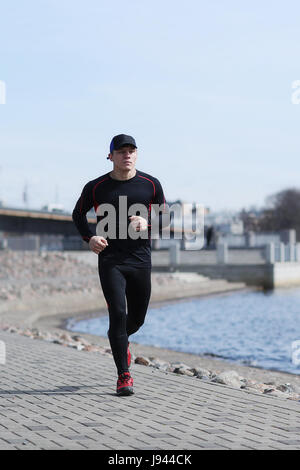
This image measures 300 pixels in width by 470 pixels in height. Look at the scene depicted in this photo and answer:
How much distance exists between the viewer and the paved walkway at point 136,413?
4801 mm

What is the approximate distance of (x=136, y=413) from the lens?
5770mm

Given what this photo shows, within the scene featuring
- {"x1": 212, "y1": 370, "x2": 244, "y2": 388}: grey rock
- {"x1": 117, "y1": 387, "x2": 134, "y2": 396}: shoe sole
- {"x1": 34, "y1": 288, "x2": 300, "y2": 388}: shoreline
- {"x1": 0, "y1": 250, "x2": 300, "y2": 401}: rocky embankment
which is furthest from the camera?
{"x1": 34, "y1": 288, "x2": 300, "y2": 388}: shoreline

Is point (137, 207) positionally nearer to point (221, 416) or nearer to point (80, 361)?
point (221, 416)

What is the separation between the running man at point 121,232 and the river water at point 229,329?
661 centimetres

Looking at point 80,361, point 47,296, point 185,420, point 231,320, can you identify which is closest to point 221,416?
point 185,420

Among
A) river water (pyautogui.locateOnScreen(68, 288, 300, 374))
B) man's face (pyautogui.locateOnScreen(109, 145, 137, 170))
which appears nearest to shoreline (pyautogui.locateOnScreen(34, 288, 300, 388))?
river water (pyautogui.locateOnScreen(68, 288, 300, 374))

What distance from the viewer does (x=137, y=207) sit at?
6.52m

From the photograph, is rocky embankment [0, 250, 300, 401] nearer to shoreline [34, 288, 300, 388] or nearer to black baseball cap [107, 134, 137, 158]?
shoreline [34, 288, 300, 388]

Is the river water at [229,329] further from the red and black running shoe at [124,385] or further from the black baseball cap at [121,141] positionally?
the black baseball cap at [121,141]

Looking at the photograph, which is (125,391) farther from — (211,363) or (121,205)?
(211,363)

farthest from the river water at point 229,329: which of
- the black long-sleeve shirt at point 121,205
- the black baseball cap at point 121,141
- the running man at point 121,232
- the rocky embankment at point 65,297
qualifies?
the black baseball cap at point 121,141

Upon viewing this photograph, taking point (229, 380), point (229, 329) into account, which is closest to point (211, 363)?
point (229, 380)

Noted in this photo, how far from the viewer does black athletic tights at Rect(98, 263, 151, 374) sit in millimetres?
6465

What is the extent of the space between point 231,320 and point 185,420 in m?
16.7
